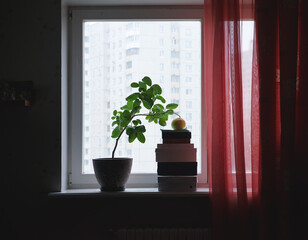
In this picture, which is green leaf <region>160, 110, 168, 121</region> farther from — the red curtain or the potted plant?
the red curtain

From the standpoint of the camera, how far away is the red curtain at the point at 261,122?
5.44ft

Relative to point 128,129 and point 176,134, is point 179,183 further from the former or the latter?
point 128,129

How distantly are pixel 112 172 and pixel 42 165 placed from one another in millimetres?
394

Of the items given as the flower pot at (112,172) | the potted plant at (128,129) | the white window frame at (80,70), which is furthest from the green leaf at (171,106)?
the flower pot at (112,172)

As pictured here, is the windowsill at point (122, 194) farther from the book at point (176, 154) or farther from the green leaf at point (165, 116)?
the green leaf at point (165, 116)

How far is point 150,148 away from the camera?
202 cm

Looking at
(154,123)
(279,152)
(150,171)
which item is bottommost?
(150,171)

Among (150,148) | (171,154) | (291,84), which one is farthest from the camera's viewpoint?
(150,148)

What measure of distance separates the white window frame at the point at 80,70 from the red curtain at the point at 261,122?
28 centimetres

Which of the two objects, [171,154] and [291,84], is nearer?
[291,84]

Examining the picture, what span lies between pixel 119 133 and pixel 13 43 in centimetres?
78

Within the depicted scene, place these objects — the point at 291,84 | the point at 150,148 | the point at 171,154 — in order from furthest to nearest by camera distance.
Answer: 1. the point at 150,148
2. the point at 171,154
3. the point at 291,84

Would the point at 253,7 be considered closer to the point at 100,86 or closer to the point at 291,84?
the point at 291,84

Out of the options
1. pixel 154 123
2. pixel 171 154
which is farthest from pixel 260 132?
pixel 154 123
